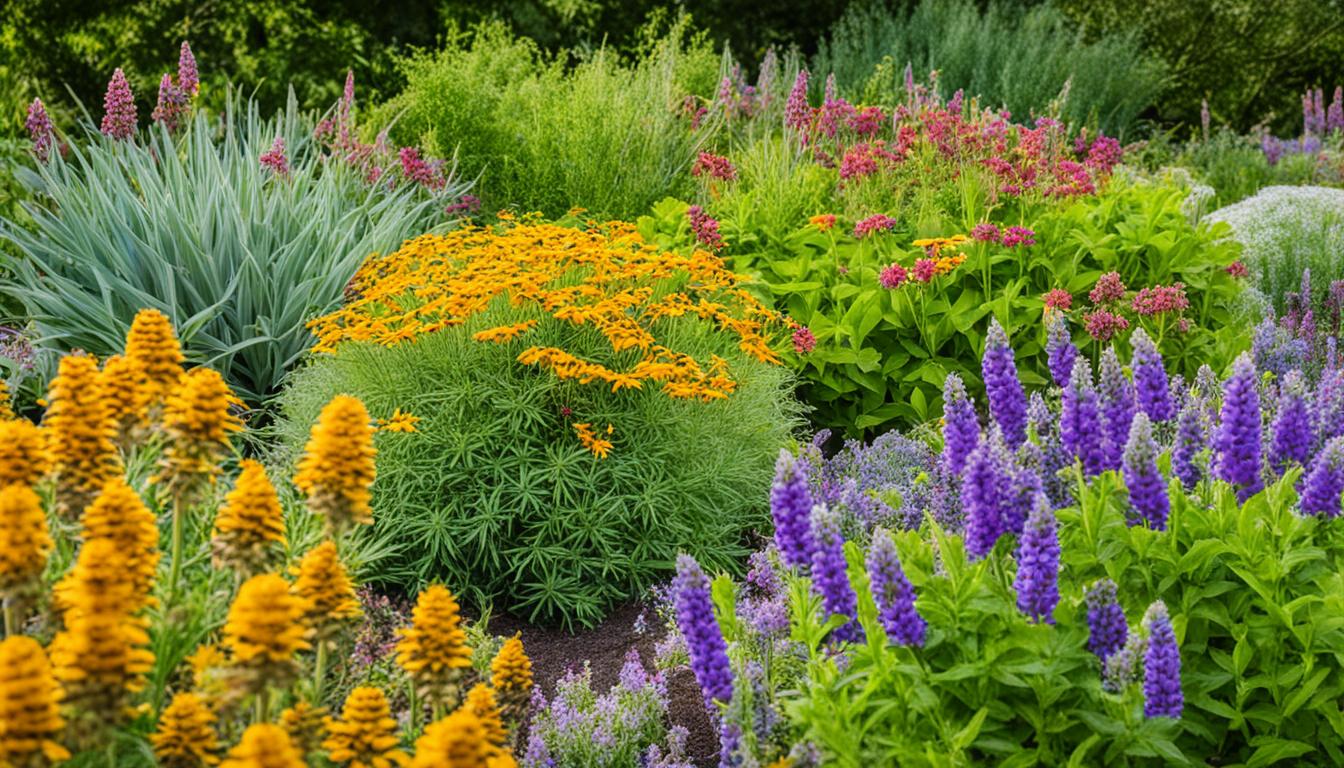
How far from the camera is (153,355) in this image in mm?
2381

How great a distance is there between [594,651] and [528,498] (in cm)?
55

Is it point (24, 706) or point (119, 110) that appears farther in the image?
point (119, 110)

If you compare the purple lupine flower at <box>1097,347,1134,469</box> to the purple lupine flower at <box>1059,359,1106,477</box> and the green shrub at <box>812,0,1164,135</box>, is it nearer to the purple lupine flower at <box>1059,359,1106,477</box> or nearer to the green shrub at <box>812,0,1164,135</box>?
the purple lupine flower at <box>1059,359,1106,477</box>

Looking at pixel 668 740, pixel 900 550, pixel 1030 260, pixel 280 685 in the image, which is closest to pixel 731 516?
pixel 668 740

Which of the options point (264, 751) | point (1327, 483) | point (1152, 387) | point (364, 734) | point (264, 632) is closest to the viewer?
point (264, 751)

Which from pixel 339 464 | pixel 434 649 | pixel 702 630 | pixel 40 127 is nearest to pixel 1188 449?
pixel 702 630

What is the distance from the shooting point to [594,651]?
165 inches

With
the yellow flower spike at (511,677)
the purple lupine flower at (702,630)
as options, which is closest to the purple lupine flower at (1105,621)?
the purple lupine flower at (702,630)

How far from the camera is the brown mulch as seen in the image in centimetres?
372

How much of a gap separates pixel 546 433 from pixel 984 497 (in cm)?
222

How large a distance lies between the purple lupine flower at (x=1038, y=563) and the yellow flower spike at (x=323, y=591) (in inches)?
48.9

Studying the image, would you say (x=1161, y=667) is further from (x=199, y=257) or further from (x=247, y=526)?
(x=199, y=257)

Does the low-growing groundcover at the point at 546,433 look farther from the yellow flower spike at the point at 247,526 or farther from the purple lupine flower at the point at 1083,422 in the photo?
the yellow flower spike at the point at 247,526

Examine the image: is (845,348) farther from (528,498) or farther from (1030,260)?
(528,498)
